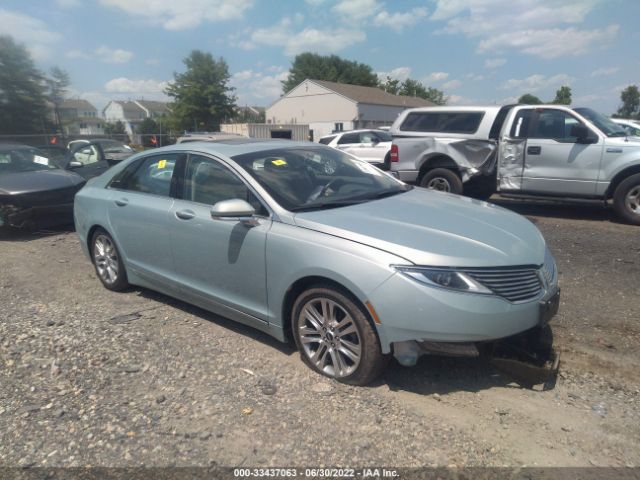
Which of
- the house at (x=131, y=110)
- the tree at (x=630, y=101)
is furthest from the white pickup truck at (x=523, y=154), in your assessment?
the house at (x=131, y=110)

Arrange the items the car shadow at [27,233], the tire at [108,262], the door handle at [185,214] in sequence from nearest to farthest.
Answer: the door handle at [185,214]
the tire at [108,262]
the car shadow at [27,233]

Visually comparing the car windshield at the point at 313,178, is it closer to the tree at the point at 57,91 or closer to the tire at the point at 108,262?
the tire at the point at 108,262

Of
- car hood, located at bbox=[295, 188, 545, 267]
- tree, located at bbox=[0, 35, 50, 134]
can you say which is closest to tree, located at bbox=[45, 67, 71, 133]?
tree, located at bbox=[0, 35, 50, 134]

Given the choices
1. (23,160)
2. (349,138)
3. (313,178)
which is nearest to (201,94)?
(349,138)

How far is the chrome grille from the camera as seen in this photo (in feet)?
9.64

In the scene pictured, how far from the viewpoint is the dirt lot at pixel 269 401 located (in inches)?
106

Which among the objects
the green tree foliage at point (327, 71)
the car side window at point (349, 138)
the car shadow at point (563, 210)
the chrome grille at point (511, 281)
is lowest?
the car shadow at point (563, 210)

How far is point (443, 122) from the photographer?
9453 mm

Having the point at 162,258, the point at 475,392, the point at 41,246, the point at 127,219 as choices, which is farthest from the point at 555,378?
the point at 41,246

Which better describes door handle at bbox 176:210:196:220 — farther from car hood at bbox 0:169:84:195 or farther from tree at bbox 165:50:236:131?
tree at bbox 165:50:236:131

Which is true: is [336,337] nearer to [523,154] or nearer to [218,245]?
[218,245]

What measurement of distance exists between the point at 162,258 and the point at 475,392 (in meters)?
2.85

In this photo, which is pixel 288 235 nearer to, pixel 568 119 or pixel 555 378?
pixel 555 378

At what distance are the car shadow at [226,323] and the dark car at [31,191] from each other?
3.83m
